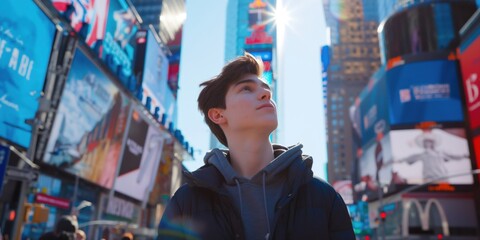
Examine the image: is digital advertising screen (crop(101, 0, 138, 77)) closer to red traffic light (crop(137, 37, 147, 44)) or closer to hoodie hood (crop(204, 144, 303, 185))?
red traffic light (crop(137, 37, 147, 44))

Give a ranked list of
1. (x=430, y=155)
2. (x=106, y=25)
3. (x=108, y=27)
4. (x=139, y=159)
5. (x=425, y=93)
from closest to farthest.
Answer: (x=106, y=25), (x=108, y=27), (x=139, y=159), (x=430, y=155), (x=425, y=93)

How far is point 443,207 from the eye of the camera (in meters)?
51.7

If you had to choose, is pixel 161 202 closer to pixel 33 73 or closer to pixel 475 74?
pixel 33 73

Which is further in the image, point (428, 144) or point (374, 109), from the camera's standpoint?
point (374, 109)

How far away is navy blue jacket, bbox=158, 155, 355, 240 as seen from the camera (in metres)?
1.99

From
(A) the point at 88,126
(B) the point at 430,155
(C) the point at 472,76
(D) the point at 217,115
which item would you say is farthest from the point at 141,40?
(D) the point at 217,115

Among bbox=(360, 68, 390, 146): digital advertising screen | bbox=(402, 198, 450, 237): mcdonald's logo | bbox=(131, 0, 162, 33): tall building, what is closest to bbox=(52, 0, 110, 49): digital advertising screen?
bbox=(360, 68, 390, 146): digital advertising screen

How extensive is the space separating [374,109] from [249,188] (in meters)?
67.4

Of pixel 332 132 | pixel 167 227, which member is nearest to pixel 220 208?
pixel 167 227

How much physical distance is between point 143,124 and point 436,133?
38621 millimetres

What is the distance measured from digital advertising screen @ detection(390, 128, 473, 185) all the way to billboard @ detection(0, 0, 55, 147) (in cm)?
4665

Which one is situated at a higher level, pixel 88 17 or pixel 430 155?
pixel 88 17

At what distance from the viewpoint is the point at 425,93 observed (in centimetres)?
5534

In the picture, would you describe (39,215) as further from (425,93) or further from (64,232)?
(425,93)
